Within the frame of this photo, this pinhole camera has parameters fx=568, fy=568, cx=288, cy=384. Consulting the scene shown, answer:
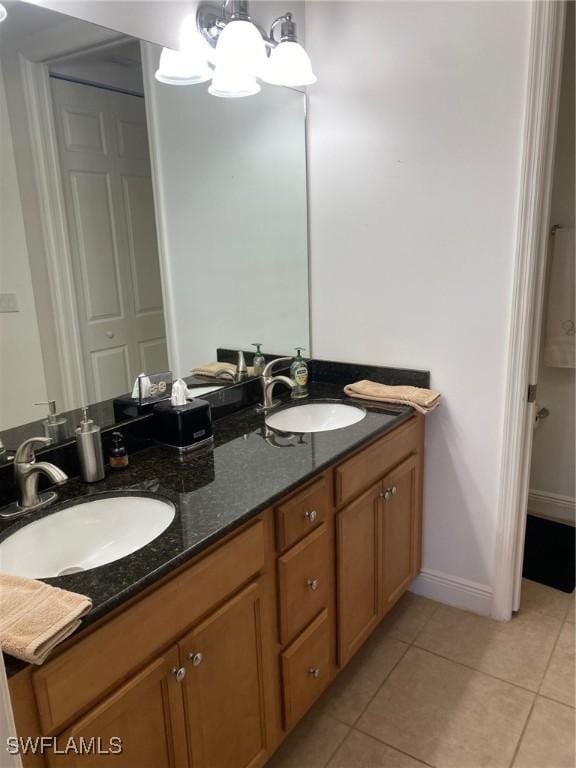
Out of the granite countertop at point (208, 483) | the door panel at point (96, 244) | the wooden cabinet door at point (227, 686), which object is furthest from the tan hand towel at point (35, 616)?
the door panel at point (96, 244)

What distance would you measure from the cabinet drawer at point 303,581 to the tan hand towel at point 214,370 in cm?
71

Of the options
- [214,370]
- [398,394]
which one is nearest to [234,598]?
[214,370]

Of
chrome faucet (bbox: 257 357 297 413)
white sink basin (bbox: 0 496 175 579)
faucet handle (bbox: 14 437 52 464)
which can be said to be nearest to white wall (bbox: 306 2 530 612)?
chrome faucet (bbox: 257 357 297 413)

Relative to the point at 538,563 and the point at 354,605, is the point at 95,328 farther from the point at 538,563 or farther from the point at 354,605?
the point at 538,563

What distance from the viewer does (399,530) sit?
2.08 m

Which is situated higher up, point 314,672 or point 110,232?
point 110,232

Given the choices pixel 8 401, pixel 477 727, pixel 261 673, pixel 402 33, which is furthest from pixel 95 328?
pixel 477 727

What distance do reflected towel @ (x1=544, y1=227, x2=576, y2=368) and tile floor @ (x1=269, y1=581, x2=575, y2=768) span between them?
3.79ft

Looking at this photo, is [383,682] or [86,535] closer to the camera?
[86,535]

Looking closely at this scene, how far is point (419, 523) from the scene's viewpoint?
Answer: 2262 millimetres

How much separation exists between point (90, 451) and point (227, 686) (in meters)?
0.64

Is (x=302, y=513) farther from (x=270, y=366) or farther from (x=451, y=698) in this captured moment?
(x=451, y=698)

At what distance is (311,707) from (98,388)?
1181mm

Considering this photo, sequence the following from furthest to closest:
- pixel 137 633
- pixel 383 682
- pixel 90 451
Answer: pixel 383 682
pixel 90 451
pixel 137 633
